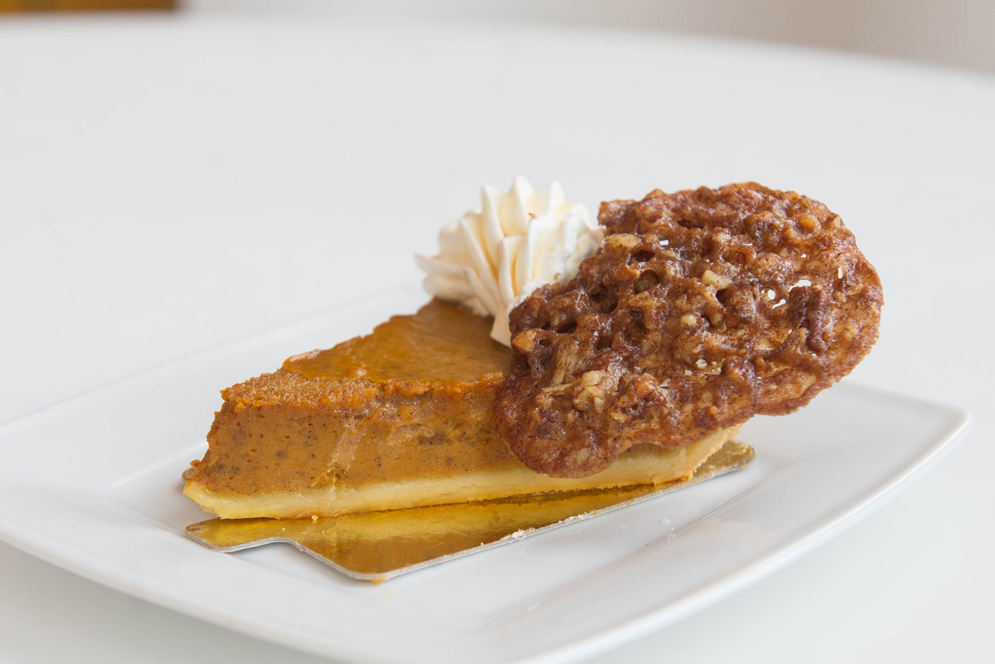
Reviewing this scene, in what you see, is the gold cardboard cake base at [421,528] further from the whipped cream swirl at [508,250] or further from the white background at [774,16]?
the white background at [774,16]

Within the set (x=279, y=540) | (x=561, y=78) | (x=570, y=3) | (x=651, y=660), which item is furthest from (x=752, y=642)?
(x=570, y=3)

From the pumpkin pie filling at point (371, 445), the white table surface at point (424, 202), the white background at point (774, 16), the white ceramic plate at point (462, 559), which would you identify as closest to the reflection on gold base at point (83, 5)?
the white background at point (774, 16)

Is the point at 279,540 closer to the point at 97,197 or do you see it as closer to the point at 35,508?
the point at 35,508

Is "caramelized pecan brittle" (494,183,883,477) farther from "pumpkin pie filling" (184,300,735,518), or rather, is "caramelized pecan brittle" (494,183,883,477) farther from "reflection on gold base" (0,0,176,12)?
"reflection on gold base" (0,0,176,12)

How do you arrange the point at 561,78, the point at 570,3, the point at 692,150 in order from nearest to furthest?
the point at 692,150
the point at 561,78
the point at 570,3

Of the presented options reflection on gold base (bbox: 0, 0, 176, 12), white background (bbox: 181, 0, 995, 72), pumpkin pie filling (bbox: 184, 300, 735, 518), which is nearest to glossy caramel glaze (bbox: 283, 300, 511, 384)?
pumpkin pie filling (bbox: 184, 300, 735, 518)

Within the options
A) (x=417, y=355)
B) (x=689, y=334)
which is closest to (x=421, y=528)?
(x=417, y=355)
